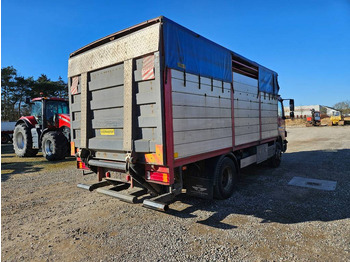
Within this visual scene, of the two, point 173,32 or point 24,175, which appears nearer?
point 173,32

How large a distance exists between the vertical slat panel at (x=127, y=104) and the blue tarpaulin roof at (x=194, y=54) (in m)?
0.69

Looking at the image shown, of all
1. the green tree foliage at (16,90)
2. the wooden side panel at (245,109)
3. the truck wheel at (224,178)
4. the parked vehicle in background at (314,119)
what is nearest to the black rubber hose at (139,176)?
the truck wheel at (224,178)

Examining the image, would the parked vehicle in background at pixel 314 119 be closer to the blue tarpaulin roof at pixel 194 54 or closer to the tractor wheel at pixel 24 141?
the blue tarpaulin roof at pixel 194 54

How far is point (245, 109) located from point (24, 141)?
1158 centimetres

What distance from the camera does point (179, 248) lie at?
312 centimetres

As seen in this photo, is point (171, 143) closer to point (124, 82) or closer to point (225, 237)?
point (124, 82)

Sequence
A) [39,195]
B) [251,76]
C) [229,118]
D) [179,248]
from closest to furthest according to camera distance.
Result: [179,248], [229,118], [39,195], [251,76]

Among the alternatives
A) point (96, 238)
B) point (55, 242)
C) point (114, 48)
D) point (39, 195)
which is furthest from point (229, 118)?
point (39, 195)

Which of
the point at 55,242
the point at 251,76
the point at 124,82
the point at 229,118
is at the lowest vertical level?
the point at 55,242

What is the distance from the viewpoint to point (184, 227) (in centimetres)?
371

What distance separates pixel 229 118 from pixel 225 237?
2.57m

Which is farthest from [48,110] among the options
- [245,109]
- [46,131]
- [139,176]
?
[245,109]

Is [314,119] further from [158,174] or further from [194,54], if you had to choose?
[158,174]

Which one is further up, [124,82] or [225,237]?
[124,82]
